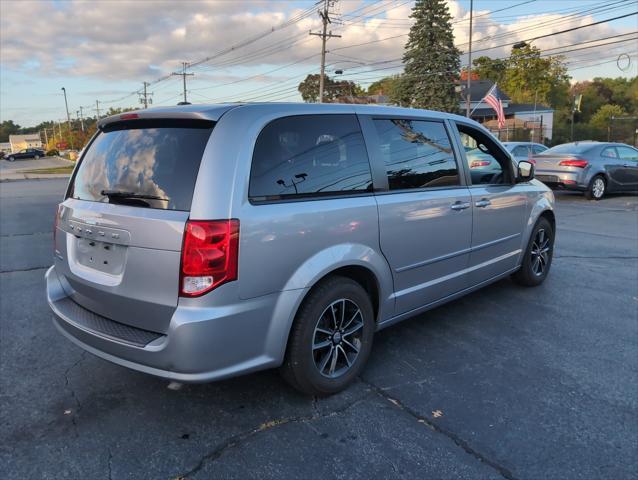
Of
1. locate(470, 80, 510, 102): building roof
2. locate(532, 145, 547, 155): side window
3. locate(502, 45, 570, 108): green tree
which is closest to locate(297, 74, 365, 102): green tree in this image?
locate(470, 80, 510, 102): building roof

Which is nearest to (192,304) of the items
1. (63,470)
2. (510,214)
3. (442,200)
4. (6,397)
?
(63,470)

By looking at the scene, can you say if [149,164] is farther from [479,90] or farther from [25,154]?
[25,154]

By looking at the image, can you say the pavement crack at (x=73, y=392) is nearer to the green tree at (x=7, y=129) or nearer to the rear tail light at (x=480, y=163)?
the rear tail light at (x=480, y=163)

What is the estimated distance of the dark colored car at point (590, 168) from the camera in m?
13.2

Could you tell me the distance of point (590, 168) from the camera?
43.3 ft

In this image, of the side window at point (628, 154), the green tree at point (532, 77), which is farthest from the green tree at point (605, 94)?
the side window at point (628, 154)

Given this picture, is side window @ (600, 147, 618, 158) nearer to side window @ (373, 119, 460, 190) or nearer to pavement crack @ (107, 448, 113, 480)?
side window @ (373, 119, 460, 190)

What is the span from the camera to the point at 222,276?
98.0 inches

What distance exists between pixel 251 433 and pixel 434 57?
4857 cm

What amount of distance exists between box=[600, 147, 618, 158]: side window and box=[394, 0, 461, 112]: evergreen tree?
3305 cm

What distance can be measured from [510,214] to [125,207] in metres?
3.48

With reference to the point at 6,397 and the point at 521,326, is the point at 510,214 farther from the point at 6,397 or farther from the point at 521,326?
the point at 6,397

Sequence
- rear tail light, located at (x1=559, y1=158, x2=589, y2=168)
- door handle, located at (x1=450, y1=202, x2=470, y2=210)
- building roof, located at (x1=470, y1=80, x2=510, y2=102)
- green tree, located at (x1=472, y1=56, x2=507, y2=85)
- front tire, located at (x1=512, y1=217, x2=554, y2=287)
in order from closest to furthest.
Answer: door handle, located at (x1=450, y1=202, x2=470, y2=210), front tire, located at (x1=512, y1=217, x2=554, y2=287), rear tail light, located at (x1=559, y1=158, x2=589, y2=168), building roof, located at (x1=470, y1=80, x2=510, y2=102), green tree, located at (x1=472, y1=56, x2=507, y2=85)

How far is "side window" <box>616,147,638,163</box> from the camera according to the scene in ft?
45.6
